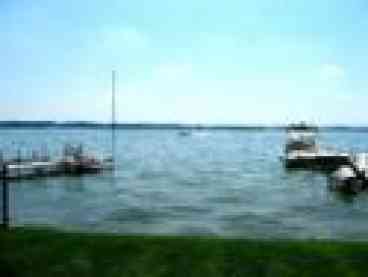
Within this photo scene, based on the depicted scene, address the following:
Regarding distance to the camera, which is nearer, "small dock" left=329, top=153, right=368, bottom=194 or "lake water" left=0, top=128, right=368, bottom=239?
"lake water" left=0, top=128, right=368, bottom=239

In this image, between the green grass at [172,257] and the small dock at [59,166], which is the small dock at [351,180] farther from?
the green grass at [172,257]

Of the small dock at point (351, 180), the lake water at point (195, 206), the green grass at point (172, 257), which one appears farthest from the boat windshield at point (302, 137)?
the green grass at point (172, 257)

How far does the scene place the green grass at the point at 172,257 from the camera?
264 inches

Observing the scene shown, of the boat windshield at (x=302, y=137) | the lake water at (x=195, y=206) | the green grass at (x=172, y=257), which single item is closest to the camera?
the green grass at (x=172, y=257)

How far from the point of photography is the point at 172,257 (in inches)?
281

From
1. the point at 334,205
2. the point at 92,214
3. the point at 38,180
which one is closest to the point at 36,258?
the point at 92,214

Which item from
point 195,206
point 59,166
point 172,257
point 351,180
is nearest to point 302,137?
point 59,166

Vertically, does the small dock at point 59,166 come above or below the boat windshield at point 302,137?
below

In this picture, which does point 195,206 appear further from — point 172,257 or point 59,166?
point 59,166

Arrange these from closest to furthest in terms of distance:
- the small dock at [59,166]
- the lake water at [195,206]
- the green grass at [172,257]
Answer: the green grass at [172,257] → the lake water at [195,206] → the small dock at [59,166]

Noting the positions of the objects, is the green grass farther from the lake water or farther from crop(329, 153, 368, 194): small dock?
crop(329, 153, 368, 194): small dock

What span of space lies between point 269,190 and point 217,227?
1354cm

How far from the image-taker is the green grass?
6.71 meters

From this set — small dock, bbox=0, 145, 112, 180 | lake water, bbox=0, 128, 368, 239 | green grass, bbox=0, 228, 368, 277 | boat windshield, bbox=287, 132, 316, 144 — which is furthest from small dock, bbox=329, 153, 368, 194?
boat windshield, bbox=287, 132, 316, 144
